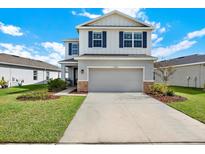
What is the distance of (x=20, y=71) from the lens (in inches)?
933

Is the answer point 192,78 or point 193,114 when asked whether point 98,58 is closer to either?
point 193,114

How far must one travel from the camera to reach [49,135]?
15.8 feet

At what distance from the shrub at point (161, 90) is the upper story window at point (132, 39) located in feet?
15.2

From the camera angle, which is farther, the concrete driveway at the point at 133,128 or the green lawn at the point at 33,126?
the concrete driveway at the point at 133,128

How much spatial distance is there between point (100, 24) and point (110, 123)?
12883mm

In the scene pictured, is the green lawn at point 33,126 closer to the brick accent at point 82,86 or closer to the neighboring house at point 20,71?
the brick accent at point 82,86

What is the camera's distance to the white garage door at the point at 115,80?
1562 cm

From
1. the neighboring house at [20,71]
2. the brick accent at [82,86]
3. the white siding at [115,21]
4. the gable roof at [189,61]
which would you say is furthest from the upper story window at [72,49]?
the gable roof at [189,61]

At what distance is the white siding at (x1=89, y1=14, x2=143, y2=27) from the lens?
674 inches

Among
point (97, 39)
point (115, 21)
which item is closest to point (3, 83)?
point (97, 39)

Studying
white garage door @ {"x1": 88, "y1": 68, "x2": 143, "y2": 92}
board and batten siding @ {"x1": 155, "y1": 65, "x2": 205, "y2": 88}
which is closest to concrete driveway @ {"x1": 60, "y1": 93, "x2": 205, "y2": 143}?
white garage door @ {"x1": 88, "y1": 68, "x2": 143, "y2": 92}

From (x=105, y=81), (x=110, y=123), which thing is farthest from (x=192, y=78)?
(x=110, y=123)

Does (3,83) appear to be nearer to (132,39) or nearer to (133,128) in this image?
(132,39)

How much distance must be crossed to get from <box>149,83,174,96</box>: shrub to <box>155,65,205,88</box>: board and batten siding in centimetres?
846
